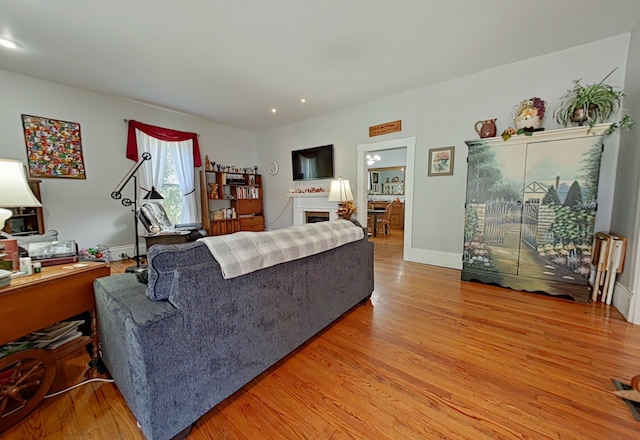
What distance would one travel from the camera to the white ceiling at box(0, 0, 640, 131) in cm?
200

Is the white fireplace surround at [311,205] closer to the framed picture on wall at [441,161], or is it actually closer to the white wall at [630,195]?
the framed picture on wall at [441,161]

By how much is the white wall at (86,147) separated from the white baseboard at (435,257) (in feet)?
15.5

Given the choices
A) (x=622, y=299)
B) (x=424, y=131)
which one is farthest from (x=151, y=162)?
(x=622, y=299)

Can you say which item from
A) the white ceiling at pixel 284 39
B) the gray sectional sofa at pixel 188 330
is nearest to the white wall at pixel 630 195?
the white ceiling at pixel 284 39

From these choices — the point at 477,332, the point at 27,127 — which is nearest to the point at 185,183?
the point at 27,127

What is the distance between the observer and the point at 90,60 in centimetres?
275

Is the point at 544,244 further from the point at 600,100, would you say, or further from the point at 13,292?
the point at 13,292

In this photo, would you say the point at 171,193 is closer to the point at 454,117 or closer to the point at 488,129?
the point at 454,117

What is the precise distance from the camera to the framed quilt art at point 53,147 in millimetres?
3211

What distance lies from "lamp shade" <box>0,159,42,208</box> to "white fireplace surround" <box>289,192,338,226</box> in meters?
3.85

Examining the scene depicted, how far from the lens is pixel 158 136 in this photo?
4.29 metres

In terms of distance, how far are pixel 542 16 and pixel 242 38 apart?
2717mm

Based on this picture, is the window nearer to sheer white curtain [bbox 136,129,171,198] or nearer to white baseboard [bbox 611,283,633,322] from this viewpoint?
sheer white curtain [bbox 136,129,171,198]


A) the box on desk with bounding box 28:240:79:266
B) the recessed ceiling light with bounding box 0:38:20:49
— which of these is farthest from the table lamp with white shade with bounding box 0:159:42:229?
the recessed ceiling light with bounding box 0:38:20:49
